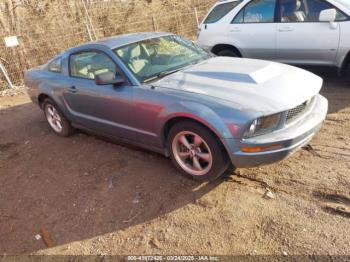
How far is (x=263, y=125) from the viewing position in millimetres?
3096

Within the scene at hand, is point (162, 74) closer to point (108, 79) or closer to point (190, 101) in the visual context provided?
point (108, 79)

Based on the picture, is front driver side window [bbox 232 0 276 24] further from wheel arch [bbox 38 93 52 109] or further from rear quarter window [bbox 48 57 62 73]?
wheel arch [bbox 38 93 52 109]

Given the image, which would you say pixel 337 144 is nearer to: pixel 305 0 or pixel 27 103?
pixel 305 0

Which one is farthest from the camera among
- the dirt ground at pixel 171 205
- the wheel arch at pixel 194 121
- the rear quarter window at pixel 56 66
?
the rear quarter window at pixel 56 66

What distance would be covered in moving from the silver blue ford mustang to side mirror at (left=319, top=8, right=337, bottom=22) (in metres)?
2.04

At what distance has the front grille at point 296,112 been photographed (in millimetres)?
3222

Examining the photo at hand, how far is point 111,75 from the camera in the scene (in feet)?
12.5

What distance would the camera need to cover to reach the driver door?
3.99 metres

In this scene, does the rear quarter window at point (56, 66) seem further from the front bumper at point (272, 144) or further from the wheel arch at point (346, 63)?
the wheel arch at point (346, 63)

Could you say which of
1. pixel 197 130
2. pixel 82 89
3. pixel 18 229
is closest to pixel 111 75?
pixel 82 89

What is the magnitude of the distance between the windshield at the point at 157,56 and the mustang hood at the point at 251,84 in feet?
0.68

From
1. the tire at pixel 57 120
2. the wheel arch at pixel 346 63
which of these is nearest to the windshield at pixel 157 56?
the tire at pixel 57 120

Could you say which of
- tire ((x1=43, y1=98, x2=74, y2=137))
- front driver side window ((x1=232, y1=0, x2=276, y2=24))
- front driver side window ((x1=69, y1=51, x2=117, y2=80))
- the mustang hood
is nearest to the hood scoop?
the mustang hood

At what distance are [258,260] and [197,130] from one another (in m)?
1.33
